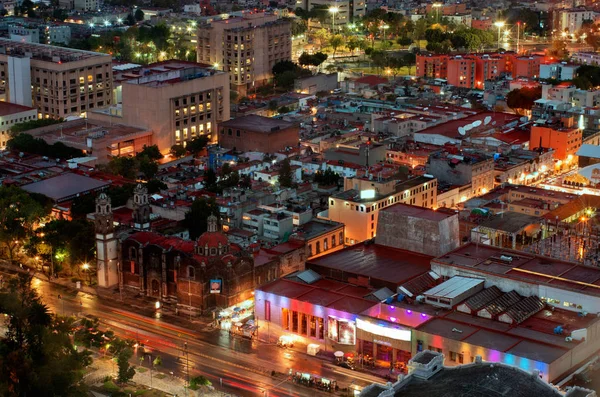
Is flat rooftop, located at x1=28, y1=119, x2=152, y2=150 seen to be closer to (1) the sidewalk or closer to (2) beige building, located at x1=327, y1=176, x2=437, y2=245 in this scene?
(2) beige building, located at x1=327, y1=176, x2=437, y2=245

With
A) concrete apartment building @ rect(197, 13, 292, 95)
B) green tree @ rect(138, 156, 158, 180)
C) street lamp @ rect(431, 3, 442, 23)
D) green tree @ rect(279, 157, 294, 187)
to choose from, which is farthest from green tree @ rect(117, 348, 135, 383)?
street lamp @ rect(431, 3, 442, 23)

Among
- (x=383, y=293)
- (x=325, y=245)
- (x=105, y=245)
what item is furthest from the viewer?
(x=325, y=245)

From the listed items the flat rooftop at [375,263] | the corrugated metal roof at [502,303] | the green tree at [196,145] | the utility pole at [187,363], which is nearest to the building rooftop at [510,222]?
the flat rooftop at [375,263]

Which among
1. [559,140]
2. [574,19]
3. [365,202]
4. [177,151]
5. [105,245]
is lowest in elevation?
[105,245]

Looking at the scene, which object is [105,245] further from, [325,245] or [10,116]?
[10,116]

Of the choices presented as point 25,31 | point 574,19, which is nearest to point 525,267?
point 25,31

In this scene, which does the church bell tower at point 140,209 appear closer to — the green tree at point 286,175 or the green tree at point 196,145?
the green tree at point 286,175

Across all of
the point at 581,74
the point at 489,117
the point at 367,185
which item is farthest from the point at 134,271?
the point at 581,74
